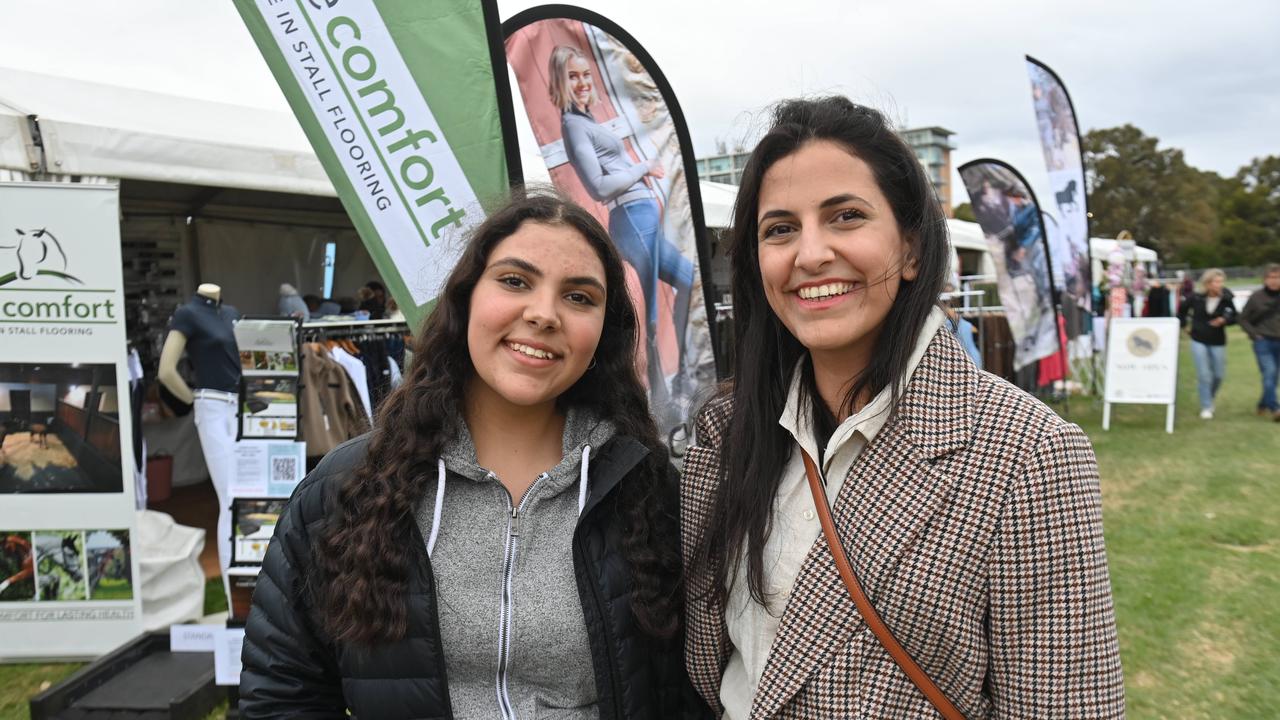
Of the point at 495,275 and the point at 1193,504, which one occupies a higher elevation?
the point at 495,275

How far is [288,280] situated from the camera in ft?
29.9

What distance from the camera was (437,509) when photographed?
5.05 ft

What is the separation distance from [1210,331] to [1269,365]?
1.02 meters

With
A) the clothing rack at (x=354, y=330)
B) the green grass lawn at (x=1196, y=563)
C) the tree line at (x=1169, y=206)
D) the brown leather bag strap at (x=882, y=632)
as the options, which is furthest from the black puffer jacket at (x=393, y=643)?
the tree line at (x=1169, y=206)

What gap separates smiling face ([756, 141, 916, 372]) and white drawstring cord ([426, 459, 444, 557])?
720mm

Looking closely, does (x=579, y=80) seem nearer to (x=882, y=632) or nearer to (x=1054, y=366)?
(x=882, y=632)

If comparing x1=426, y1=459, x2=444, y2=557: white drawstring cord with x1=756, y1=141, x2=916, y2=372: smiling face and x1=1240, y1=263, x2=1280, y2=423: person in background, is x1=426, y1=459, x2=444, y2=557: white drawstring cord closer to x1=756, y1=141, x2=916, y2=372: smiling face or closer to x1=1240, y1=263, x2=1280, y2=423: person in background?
x1=756, y1=141, x2=916, y2=372: smiling face

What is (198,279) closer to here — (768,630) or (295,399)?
(295,399)

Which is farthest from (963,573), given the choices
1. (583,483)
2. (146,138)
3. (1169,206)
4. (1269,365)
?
(1169,206)

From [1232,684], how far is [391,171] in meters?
4.31

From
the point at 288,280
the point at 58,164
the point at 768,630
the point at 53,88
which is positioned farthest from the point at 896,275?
the point at 288,280

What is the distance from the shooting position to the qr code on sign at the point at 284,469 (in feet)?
12.2

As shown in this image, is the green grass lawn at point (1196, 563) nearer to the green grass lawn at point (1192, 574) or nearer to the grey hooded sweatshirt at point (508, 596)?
the green grass lawn at point (1192, 574)

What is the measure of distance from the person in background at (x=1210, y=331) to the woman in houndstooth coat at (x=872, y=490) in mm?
11230
